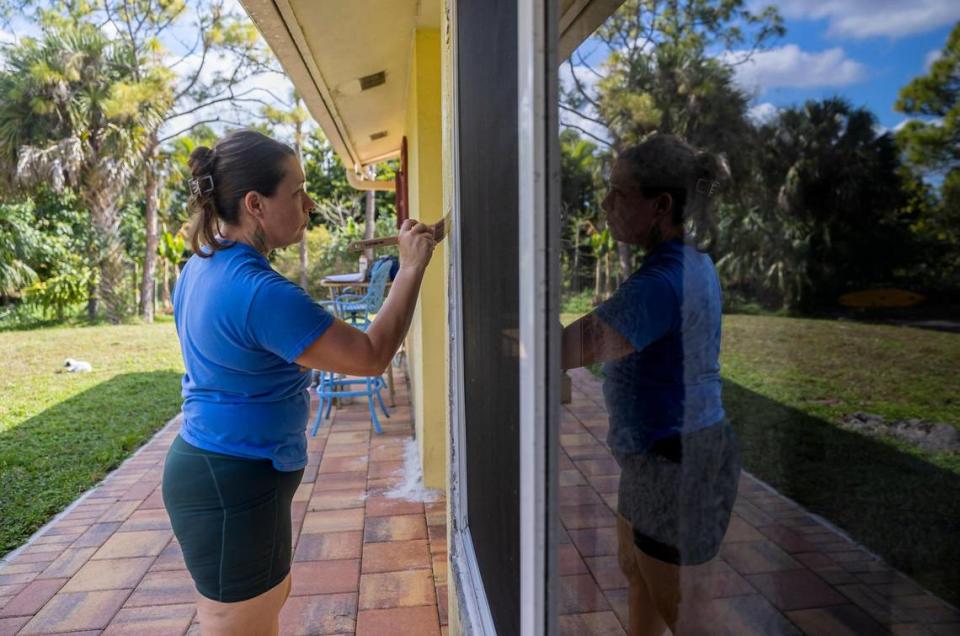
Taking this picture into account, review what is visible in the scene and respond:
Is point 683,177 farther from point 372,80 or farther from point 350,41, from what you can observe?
point 372,80

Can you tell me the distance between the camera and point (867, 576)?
1.11m

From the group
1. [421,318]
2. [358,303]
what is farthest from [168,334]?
[421,318]

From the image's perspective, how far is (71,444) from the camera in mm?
5676

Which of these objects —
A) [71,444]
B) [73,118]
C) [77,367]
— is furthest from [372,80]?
[73,118]

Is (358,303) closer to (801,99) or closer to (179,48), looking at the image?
(801,99)

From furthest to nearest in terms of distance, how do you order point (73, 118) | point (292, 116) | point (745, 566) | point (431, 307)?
1. point (292, 116)
2. point (73, 118)
3. point (431, 307)
4. point (745, 566)

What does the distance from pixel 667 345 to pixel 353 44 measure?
10.4 feet

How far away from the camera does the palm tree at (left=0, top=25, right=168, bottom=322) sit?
45.9ft

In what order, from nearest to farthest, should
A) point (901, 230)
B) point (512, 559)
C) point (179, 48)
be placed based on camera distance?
1. point (901, 230)
2. point (512, 559)
3. point (179, 48)

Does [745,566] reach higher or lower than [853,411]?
lower

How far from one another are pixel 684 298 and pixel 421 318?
3152mm

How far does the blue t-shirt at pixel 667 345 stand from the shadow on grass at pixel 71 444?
12.2ft

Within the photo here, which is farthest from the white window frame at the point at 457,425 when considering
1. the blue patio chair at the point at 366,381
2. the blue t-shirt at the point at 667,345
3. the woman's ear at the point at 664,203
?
the blue patio chair at the point at 366,381

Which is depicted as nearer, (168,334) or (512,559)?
(512,559)
